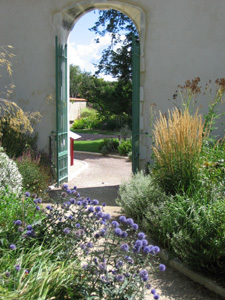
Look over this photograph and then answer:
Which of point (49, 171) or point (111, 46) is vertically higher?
point (111, 46)

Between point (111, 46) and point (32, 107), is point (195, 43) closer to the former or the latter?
point (32, 107)

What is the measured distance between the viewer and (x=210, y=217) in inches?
134

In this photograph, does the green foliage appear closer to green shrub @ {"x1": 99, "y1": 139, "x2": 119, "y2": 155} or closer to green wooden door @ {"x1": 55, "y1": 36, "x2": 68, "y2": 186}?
green wooden door @ {"x1": 55, "y1": 36, "x2": 68, "y2": 186}

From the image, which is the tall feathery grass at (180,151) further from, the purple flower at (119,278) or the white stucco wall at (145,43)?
the purple flower at (119,278)

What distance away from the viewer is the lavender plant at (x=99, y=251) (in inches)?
87.2

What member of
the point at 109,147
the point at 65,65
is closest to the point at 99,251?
the point at 65,65

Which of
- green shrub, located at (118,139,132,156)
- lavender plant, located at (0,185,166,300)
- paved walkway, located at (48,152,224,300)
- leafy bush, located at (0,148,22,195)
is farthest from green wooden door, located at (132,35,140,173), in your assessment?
green shrub, located at (118,139,132,156)

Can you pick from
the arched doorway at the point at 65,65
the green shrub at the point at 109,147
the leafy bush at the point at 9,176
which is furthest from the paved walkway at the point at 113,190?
the leafy bush at the point at 9,176

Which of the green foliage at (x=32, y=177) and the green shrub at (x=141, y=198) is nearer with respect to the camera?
the green shrub at (x=141, y=198)

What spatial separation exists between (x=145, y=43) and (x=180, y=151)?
10.9ft

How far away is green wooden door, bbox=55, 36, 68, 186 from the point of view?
7180mm

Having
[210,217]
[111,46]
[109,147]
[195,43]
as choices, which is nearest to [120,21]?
[111,46]

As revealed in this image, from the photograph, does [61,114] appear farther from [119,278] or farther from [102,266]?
[119,278]

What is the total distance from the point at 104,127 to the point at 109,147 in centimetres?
1062
